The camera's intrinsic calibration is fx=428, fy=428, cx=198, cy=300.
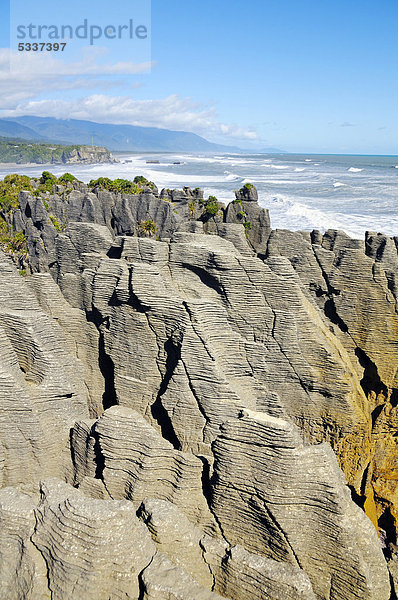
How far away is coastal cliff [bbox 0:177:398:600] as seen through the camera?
7.15m

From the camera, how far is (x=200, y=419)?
29.7ft

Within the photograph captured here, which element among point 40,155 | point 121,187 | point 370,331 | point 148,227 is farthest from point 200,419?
point 40,155

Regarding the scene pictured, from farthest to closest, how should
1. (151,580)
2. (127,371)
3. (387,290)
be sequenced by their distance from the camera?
(387,290) < (127,371) < (151,580)

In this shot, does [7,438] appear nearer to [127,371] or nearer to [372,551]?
[127,371]

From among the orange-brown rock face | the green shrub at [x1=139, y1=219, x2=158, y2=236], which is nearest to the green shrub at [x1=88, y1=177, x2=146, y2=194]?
the green shrub at [x1=139, y1=219, x2=158, y2=236]

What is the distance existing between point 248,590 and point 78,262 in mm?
8052

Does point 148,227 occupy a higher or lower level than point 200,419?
higher

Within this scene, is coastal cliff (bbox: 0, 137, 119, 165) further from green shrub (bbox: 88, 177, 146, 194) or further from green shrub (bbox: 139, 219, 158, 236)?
green shrub (bbox: 139, 219, 158, 236)

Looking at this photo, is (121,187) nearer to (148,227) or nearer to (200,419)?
(148,227)

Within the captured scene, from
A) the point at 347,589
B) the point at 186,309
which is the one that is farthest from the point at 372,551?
the point at 186,309

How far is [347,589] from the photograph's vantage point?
7422mm

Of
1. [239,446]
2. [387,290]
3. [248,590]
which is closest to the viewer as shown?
[248,590]

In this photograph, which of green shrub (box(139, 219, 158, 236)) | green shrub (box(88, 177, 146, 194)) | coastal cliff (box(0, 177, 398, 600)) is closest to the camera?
coastal cliff (box(0, 177, 398, 600))

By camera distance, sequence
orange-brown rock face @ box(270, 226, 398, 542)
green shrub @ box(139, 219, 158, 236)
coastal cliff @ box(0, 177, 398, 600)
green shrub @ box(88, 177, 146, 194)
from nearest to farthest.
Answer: coastal cliff @ box(0, 177, 398, 600), orange-brown rock face @ box(270, 226, 398, 542), green shrub @ box(139, 219, 158, 236), green shrub @ box(88, 177, 146, 194)
